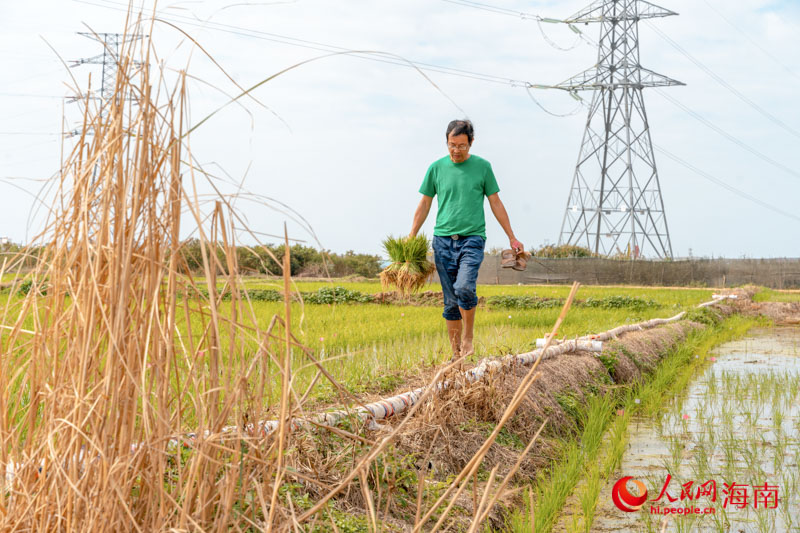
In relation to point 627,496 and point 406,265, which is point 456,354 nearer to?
point 627,496

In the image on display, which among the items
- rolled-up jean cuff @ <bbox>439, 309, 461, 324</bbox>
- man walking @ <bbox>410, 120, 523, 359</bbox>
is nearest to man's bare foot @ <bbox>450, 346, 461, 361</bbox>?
man walking @ <bbox>410, 120, 523, 359</bbox>

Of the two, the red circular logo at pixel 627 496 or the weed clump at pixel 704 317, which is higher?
the weed clump at pixel 704 317

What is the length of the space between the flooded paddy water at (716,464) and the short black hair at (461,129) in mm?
1979

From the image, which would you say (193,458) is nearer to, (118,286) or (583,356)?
(118,286)

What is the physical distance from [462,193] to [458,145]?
0.96 feet

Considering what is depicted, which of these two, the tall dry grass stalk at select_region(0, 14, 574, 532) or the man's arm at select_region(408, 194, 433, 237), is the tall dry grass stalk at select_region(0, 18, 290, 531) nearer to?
the tall dry grass stalk at select_region(0, 14, 574, 532)

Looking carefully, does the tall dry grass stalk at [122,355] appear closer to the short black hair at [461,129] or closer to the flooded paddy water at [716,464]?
the flooded paddy water at [716,464]

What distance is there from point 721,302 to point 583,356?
33.2 feet

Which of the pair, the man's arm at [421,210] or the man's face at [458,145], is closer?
the man's face at [458,145]

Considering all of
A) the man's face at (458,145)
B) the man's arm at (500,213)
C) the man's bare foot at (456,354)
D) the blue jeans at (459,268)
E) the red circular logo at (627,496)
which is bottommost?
→ the red circular logo at (627,496)

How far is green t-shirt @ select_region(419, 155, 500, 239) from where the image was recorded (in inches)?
170

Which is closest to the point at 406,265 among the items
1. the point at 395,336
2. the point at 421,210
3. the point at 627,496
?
the point at 395,336

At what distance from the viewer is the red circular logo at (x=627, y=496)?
2.69m

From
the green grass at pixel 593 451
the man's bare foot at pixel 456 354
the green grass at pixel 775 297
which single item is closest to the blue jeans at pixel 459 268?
the man's bare foot at pixel 456 354
